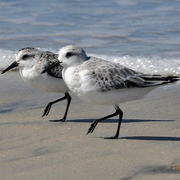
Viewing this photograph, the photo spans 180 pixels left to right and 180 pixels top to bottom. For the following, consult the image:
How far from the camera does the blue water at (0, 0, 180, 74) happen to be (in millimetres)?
9344

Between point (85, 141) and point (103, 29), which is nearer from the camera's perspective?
point (85, 141)

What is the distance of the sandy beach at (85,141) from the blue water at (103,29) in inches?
97.6

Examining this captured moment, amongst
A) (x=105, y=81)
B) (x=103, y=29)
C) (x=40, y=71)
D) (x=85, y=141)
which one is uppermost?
(x=105, y=81)

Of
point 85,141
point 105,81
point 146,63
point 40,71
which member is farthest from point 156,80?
point 146,63

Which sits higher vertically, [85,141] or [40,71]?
[40,71]

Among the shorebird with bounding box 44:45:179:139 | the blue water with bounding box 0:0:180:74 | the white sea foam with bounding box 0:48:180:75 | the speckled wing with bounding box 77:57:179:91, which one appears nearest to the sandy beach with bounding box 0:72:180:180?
the shorebird with bounding box 44:45:179:139

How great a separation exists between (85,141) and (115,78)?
74 centimetres

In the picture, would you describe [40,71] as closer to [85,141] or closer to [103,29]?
[85,141]

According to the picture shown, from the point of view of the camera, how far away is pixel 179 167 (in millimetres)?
3914

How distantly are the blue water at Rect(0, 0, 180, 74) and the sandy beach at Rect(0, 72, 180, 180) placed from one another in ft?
8.13

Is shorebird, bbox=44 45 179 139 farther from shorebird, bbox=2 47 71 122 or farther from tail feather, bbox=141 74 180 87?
shorebird, bbox=2 47 71 122

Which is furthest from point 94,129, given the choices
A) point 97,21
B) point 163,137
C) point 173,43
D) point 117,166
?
point 97,21

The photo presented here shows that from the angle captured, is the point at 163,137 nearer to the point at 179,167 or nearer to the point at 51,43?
the point at 179,167

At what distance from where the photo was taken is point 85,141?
481 cm
